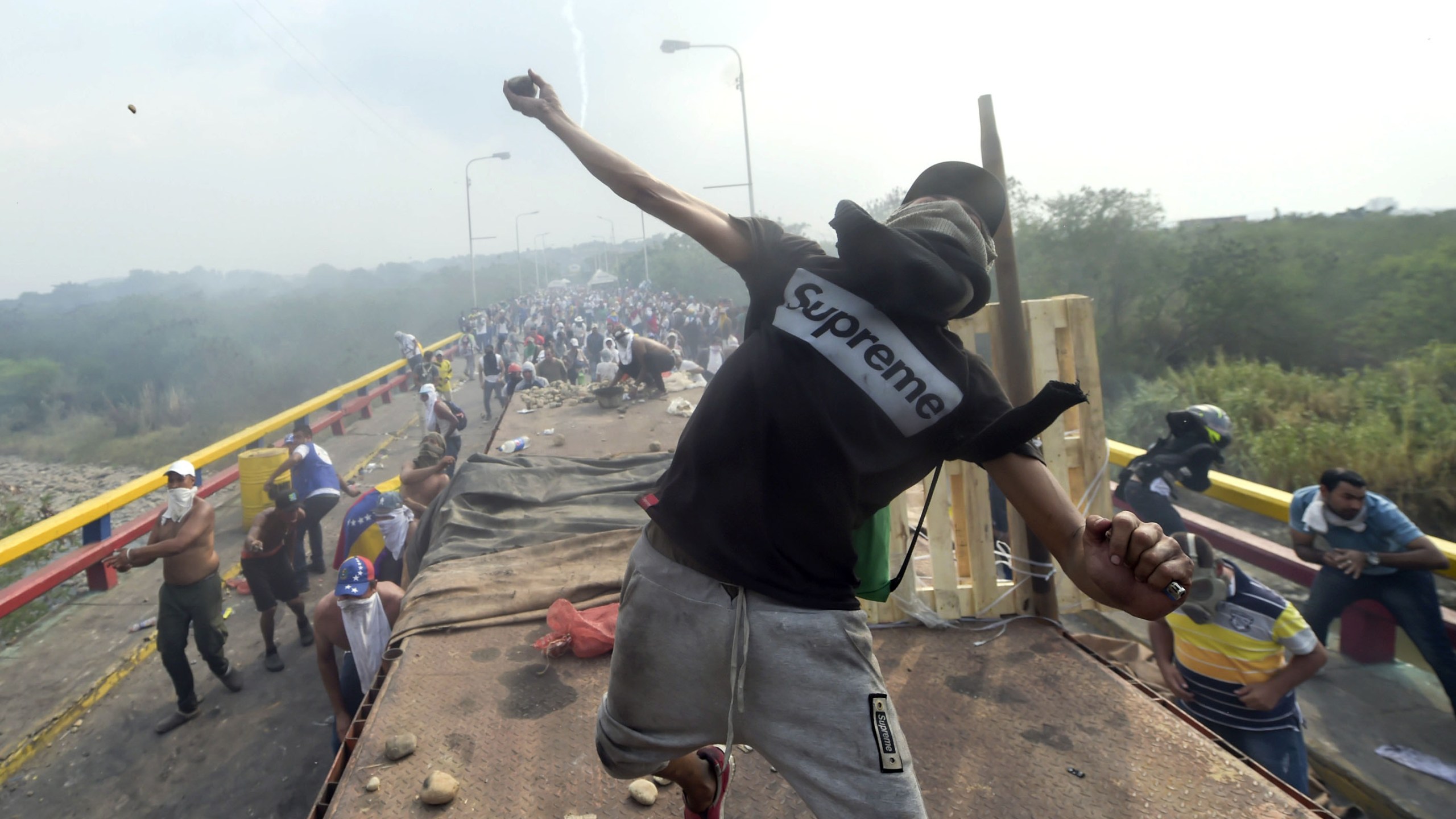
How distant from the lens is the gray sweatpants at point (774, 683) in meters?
1.37

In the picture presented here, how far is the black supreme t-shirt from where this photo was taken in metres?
1.35

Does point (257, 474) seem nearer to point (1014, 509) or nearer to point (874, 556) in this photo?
point (1014, 509)

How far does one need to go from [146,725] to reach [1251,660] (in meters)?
6.72

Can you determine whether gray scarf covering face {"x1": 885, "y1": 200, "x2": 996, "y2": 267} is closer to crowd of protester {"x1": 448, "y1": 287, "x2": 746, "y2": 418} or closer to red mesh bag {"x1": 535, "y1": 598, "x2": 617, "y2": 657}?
red mesh bag {"x1": 535, "y1": 598, "x2": 617, "y2": 657}

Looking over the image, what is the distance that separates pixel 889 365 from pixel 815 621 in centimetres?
50

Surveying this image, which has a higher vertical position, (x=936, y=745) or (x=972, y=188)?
(x=972, y=188)

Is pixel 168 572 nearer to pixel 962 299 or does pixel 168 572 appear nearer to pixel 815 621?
pixel 815 621

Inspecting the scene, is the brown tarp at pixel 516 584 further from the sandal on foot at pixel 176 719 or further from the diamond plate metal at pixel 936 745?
the sandal on foot at pixel 176 719

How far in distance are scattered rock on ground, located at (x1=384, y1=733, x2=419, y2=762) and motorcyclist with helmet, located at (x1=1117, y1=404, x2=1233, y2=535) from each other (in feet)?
16.0

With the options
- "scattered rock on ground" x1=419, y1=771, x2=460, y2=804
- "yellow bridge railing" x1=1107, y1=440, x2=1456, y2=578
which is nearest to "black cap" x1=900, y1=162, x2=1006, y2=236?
"scattered rock on ground" x1=419, y1=771, x2=460, y2=804

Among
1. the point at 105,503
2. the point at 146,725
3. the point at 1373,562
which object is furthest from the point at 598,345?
the point at 1373,562

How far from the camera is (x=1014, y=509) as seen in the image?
3512mm

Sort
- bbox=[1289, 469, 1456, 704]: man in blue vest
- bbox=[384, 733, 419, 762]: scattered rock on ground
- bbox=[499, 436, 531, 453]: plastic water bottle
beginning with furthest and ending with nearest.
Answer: bbox=[499, 436, 531, 453]: plastic water bottle → bbox=[1289, 469, 1456, 704]: man in blue vest → bbox=[384, 733, 419, 762]: scattered rock on ground

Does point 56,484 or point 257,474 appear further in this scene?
point 56,484
